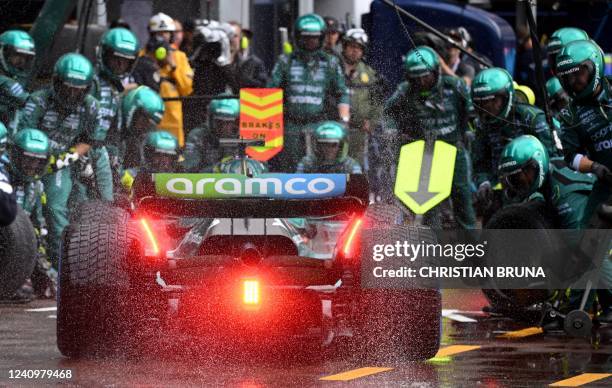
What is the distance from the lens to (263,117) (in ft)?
51.7

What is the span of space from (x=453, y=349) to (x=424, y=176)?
4452 mm

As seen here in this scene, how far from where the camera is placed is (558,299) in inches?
456

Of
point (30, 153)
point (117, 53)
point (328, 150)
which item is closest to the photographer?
point (30, 153)

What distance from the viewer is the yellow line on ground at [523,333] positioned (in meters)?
11.3

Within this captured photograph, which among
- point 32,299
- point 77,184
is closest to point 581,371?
point 32,299

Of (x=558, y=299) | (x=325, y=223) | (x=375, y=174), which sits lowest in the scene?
(x=375, y=174)

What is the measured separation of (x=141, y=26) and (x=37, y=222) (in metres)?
7.51

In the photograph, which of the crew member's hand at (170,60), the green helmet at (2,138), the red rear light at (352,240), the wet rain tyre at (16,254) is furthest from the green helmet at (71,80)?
the red rear light at (352,240)

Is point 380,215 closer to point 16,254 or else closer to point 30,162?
point 16,254

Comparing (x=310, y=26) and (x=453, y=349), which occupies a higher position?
(x=310, y=26)

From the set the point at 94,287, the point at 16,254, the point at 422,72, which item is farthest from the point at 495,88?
the point at 94,287

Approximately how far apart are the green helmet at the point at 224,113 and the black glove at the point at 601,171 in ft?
16.2

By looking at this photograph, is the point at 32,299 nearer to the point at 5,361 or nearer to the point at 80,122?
the point at 80,122

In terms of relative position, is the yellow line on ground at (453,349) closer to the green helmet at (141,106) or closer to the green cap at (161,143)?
the green cap at (161,143)
